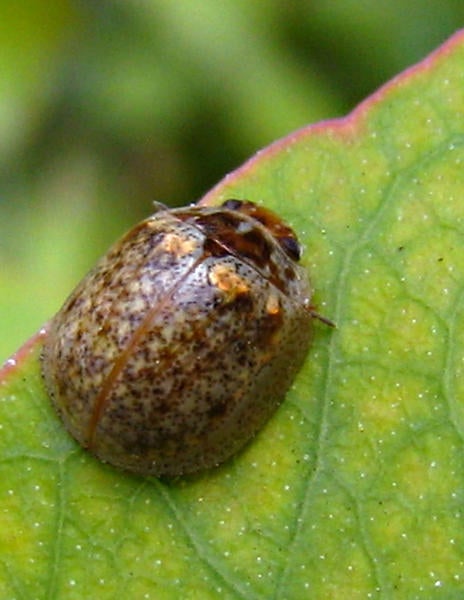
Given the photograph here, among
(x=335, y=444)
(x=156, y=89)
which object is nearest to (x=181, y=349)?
(x=335, y=444)

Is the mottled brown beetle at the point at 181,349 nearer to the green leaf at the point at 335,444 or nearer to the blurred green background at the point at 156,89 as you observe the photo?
the green leaf at the point at 335,444

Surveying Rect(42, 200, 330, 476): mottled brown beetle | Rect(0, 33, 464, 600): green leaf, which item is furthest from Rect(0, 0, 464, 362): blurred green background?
Rect(0, 33, 464, 600): green leaf

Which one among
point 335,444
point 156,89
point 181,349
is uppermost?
point 156,89

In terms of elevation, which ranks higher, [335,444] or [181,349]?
[181,349]

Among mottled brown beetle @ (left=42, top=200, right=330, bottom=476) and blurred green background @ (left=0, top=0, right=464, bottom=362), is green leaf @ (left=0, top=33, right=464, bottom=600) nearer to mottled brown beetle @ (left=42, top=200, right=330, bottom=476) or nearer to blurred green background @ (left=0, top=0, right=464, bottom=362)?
mottled brown beetle @ (left=42, top=200, right=330, bottom=476)

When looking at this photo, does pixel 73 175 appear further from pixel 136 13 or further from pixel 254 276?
pixel 254 276

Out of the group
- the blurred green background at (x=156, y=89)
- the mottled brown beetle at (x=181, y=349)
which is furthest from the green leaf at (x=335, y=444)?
the blurred green background at (x=156, y=89)

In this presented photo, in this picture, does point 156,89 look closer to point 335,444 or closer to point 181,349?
point 181,349
